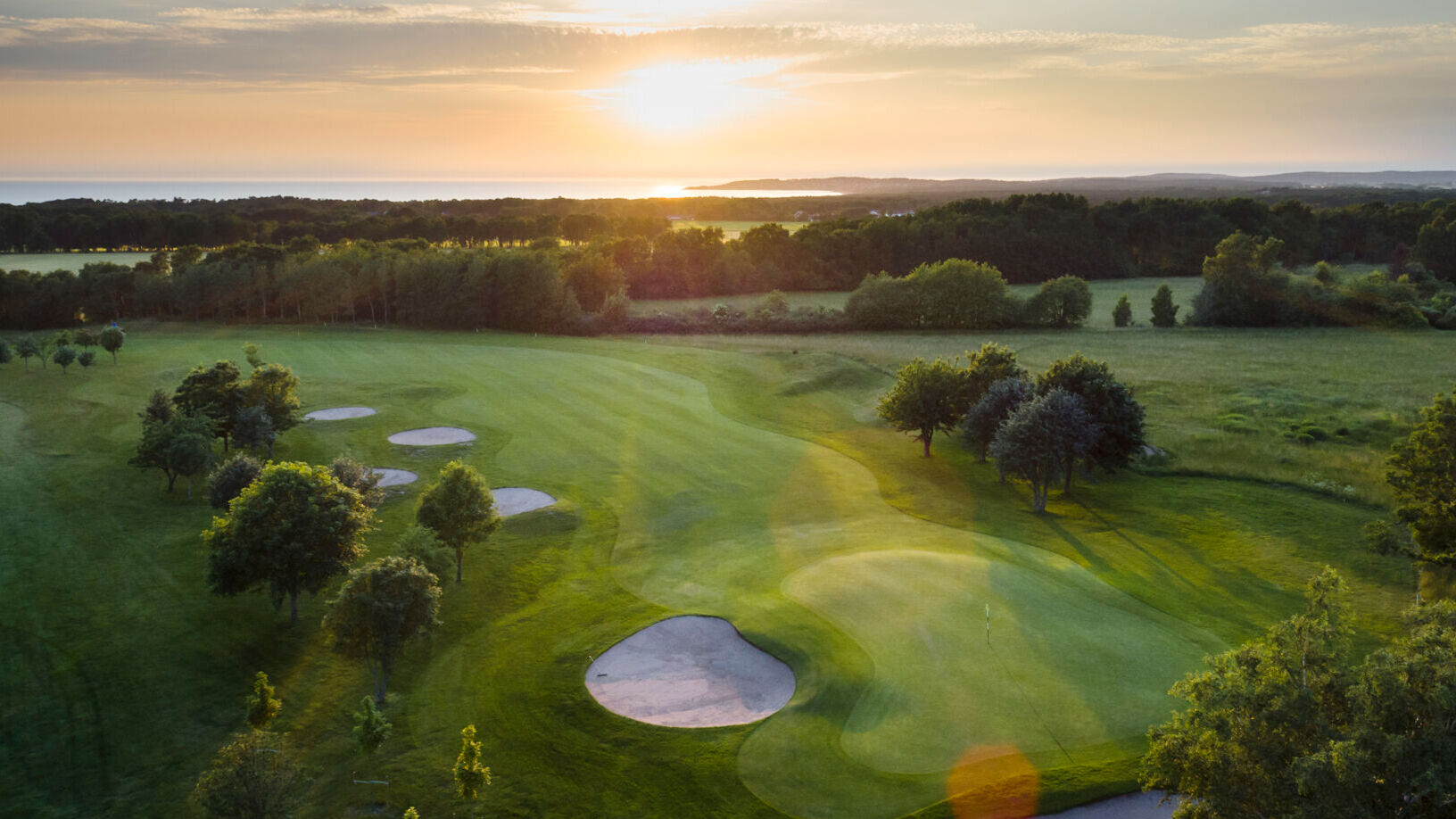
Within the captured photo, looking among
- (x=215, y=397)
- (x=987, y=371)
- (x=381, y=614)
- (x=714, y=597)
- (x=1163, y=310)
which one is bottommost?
(x=714, y=597)

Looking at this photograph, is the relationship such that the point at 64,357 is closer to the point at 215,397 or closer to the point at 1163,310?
the point at 215,397

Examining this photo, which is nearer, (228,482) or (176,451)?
(228,482)

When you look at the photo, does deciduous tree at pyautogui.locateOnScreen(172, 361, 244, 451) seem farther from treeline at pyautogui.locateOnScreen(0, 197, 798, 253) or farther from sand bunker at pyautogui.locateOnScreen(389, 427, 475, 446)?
treeline at pyautogui.locateOnScreen(0, 197, 798, 253)

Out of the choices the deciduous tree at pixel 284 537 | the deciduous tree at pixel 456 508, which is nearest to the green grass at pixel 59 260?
the deciduous tree at pixel 284 537

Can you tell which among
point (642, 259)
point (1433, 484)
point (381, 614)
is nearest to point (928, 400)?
point (1433, 484)

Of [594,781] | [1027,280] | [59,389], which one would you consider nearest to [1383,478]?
[594,781]

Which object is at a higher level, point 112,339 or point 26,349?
point 112,339
